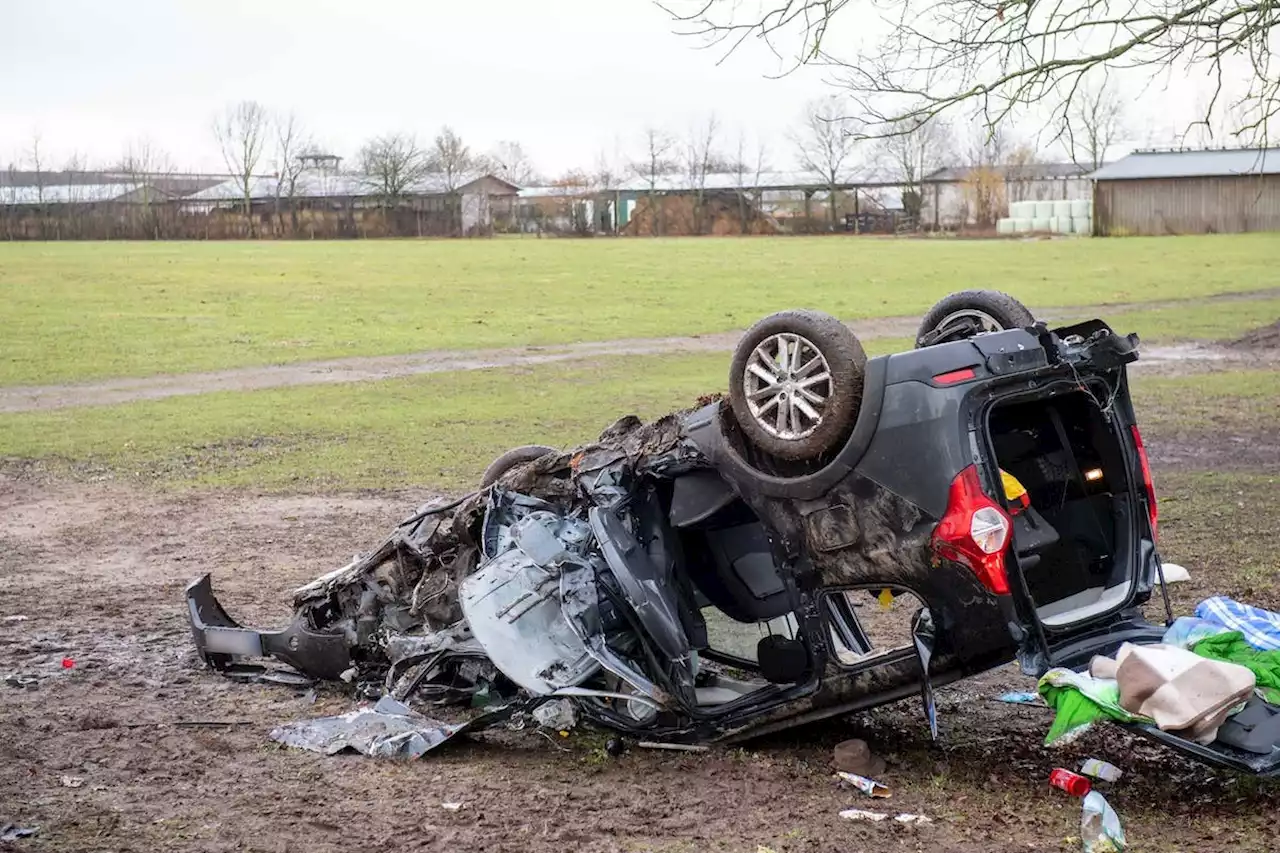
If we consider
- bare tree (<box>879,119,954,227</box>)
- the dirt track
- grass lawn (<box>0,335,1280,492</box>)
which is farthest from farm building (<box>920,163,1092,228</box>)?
grass lawn (<box>0,335,1280,492</box>)

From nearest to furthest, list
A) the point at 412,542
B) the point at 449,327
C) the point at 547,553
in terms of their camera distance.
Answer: the point at 547,553 → the point at 412,542 → the point at 449,327

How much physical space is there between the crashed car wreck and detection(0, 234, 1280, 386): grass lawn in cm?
1755

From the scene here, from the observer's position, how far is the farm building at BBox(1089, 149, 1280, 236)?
221 ft

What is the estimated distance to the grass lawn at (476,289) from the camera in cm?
2645

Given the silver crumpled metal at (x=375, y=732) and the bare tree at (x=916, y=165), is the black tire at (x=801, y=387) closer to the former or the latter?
the silver crumpled metal at (x=375, y=732)

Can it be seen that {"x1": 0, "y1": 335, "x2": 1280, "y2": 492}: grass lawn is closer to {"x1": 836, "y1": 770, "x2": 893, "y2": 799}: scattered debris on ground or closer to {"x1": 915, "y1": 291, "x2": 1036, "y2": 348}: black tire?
{"x1": 915, "y1": 291, "x2": 1036, "y2": 348}: black tire

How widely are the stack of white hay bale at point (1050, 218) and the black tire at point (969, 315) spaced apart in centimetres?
6662

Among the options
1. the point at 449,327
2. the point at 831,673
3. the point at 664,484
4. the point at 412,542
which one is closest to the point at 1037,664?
the point at 831,673

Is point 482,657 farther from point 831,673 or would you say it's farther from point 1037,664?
point 1037,664

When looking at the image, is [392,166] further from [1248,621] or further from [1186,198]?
[1248,621]

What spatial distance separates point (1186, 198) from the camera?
226 feet

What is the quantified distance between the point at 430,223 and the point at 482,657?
71.8m

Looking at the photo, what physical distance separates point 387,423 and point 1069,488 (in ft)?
40.7

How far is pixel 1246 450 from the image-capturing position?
46.0 feet
